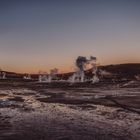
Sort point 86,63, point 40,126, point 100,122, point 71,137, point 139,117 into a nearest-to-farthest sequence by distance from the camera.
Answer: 1. point 71,137
2. point 40,126
3. point 100,122
4. point 139,117
5. point 86,63

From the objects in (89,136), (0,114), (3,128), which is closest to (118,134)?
(89,136)

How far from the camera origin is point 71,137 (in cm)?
1633

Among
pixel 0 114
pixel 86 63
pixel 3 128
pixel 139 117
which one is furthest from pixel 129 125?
pixel 86 63

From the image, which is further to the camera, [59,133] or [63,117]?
[63,117]

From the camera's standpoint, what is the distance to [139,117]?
23.0 meters

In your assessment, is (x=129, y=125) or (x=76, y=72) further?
(x=76, y=72)

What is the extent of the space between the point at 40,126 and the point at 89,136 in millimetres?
3549

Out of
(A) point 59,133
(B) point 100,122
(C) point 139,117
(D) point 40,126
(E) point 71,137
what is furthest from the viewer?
(C) point 139,117

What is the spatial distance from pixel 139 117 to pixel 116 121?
7.77 feet

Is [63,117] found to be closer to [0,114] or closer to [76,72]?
[0,114]

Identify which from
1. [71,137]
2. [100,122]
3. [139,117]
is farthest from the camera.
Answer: [139,117]

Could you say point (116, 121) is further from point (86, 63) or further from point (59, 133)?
point (86, 63)

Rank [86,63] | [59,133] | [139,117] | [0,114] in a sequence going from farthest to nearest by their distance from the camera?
1. [86,63]
2. [0,114]
3. [139,117]
4. [59,133]

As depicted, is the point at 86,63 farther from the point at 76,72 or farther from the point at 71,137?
the point at 71,137
